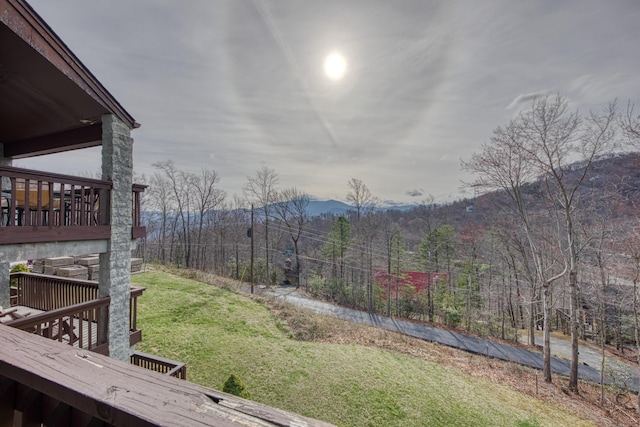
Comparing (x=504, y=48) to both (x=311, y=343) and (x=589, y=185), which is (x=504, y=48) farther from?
(x=311, y=343)

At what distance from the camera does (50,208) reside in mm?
3875

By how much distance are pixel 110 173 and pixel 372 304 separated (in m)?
17.4

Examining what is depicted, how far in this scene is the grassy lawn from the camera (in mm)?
6258

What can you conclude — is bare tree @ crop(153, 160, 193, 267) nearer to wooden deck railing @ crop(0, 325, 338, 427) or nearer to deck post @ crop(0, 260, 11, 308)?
deck post @ crop(0, 260, 11, 308)

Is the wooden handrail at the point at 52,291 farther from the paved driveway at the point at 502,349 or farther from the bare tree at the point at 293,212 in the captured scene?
the bare tree at the point at 293,212

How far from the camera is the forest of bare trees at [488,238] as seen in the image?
9211mm

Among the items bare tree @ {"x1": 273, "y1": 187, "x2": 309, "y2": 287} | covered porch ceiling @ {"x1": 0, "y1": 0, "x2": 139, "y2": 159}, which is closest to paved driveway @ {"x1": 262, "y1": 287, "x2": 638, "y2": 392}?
bare tree @ {"x1": 273, "y1": 187, "x2": 309, "y2": 287}

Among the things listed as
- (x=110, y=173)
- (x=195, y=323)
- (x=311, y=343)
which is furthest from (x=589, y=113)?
(x=195, y=323)

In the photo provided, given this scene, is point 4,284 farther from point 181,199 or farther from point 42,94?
point 181,199

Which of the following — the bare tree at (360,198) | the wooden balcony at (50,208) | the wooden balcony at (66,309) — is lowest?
the wooden balcony at (66,309)

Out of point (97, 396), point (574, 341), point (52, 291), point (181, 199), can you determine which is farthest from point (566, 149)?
point (181, 199)

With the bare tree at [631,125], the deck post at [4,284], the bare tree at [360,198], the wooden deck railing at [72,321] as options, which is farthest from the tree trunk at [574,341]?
the deck post at [4,284]

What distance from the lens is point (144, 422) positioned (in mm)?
553

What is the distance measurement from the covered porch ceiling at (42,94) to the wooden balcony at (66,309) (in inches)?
108
